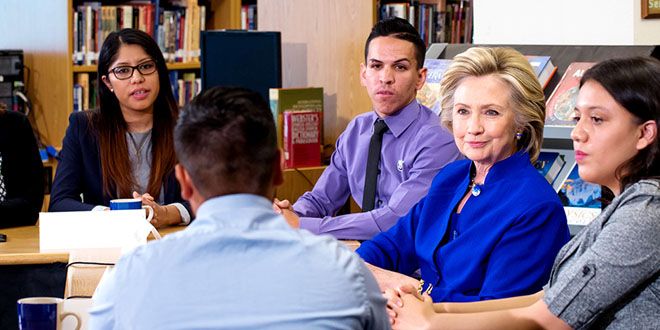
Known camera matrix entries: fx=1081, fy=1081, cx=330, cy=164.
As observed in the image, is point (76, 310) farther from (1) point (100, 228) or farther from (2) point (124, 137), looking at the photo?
(2) point (124, 137)

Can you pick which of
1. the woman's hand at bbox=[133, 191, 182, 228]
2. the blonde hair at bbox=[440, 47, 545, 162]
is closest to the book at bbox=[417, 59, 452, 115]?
the woman's hand at bbox=[133, 191, 182, 228]

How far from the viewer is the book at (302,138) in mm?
5070

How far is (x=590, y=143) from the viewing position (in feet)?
7.11

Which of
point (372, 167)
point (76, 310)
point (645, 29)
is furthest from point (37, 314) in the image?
point (645, 29)

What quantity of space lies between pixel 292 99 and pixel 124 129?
155 centimetres

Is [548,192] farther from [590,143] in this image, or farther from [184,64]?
[184,64]

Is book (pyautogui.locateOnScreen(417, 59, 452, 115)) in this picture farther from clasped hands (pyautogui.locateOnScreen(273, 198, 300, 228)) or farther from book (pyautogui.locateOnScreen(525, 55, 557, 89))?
clasped hands (pyautogui.locateOnScreen(273, 198, 300, 228))

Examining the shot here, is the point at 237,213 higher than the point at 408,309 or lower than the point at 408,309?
higher

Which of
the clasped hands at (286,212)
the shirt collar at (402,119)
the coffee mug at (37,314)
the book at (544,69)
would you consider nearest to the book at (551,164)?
the book at (544,69)

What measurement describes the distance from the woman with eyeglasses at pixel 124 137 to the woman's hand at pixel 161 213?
0.44 ft

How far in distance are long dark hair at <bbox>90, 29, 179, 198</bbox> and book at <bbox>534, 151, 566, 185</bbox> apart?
3.97ft

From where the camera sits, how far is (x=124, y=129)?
3.61 meters

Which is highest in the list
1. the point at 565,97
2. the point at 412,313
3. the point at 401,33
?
the point at 401,33

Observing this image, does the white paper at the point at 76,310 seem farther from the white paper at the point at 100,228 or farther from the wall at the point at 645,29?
the wall at the point at 645,29
